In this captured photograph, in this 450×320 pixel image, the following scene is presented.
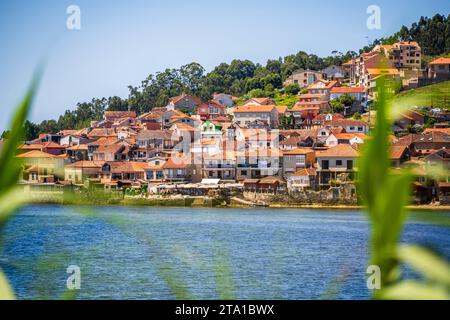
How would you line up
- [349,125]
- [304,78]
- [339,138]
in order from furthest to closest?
[304,78]
[349,125]
[339,138]

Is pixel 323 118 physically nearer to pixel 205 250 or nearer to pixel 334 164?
pixel 334 164

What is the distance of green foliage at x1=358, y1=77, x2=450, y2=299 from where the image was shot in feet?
0.95

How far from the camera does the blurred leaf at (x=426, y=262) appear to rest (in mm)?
285

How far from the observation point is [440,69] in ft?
86.7

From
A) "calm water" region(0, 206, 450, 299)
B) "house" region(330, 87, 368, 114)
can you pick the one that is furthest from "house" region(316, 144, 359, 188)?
"house" region(330, 87, 368, 114)

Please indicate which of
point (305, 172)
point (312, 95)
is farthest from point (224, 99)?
point (305, 172)

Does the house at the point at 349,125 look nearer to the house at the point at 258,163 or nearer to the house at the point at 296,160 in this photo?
the house at the point at 296,160

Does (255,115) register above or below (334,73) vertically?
below

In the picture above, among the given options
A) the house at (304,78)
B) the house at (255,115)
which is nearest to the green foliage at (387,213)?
the house at (255,115)

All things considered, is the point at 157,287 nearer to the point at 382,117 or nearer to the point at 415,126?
the point at 382,117

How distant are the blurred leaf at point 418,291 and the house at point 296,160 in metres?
18.2

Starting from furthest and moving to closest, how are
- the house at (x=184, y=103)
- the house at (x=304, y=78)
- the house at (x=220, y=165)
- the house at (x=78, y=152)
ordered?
the house at (x=304, y=78) → the house at (x=184, y=103) → the house at (x=78, y=152) → the house at (x=220, y=165)

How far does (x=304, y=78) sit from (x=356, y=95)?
6.19 m
